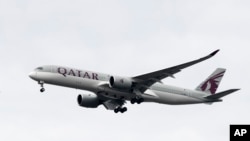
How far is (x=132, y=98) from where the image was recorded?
224ft

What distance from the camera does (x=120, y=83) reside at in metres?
66.0

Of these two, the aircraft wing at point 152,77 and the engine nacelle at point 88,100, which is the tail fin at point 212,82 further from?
the engine nacelle at point 88,100

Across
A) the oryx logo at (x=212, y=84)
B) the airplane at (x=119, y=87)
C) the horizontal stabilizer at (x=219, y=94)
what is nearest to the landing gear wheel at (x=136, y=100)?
the airplane at (x=119, y=87)

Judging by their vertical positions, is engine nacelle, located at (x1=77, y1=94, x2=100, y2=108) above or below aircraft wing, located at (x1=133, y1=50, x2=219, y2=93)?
below

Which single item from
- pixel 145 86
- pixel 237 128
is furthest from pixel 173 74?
pixel 237 128

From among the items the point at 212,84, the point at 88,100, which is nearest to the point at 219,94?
the point at 212,84

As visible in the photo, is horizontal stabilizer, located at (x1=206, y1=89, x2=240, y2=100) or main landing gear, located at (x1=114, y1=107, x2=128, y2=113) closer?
horizontal stabilizer, located at (x1=206, y1=89, x2=240, y2=100)

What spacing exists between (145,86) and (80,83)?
7.08m

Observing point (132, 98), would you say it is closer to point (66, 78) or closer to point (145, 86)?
point (145, 86)

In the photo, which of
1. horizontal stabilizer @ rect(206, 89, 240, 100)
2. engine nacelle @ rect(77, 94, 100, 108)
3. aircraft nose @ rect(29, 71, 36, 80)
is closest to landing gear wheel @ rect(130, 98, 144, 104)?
engine nacelle @ rect(77, 94, 100, 108)

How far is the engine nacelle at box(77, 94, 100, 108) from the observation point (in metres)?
72.6

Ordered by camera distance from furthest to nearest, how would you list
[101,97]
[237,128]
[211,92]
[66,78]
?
[211,92], [101,97], [66,78], [237,128]

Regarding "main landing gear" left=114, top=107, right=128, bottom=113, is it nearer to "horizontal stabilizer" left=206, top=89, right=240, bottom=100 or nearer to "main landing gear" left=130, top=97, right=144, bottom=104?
"main landing gear" left=130, top=97, right=144, bottom=104

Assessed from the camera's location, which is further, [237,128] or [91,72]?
[91,72]
